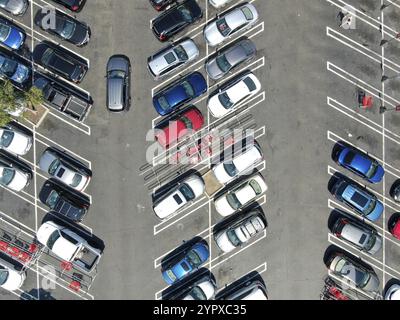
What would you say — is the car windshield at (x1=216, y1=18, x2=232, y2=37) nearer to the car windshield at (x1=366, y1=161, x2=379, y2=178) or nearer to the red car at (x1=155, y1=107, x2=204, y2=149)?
the red car at (x1=155, y1=107, x2=204, y2=149)

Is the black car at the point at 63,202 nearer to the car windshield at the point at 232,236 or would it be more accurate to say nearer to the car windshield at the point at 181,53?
the car windshield at the point at 232,236

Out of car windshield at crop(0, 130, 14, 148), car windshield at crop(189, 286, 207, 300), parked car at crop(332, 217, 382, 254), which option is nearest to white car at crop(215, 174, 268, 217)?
car windshield at crop(189, 286, 207, 300)

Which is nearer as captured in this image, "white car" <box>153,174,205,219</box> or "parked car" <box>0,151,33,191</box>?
"parked car" <box>0,151,33,191</box>

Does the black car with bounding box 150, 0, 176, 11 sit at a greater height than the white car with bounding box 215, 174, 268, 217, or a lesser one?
greater

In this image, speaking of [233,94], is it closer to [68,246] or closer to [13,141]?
[68,246]

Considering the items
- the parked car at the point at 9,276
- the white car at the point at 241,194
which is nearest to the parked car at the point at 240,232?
the white car at the point at 241,194

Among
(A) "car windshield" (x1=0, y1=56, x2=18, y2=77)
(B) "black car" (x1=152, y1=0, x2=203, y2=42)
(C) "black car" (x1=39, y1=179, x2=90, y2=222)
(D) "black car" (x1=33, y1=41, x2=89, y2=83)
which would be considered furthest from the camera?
(C) "black car" (x1=39, y1=179, x2=90, y2=222)
